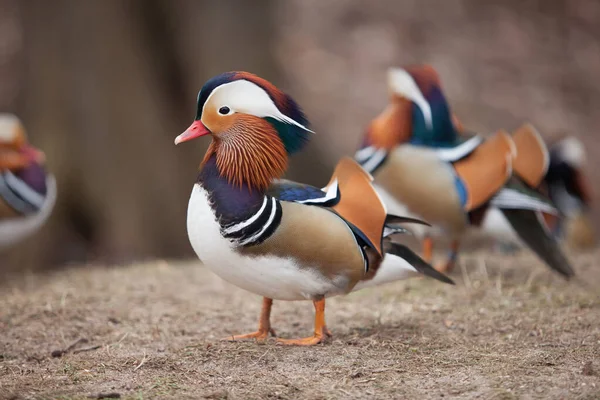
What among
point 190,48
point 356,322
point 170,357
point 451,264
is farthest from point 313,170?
point 170,357

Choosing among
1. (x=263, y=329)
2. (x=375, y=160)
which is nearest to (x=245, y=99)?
(x=263, y=329)

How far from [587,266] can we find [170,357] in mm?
3003

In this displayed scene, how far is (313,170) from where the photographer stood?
290 inches

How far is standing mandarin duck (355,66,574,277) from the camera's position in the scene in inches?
177

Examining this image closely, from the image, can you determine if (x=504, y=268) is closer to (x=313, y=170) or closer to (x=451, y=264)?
(x=451, y=264)

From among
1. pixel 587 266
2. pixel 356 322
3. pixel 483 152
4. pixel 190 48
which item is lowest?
pixel 587 266

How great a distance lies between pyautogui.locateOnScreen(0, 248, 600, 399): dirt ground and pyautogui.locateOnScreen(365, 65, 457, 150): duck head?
2.75 feet

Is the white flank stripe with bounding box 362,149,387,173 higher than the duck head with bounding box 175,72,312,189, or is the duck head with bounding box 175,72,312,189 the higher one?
the duck head with bounding box 175,72,312,189

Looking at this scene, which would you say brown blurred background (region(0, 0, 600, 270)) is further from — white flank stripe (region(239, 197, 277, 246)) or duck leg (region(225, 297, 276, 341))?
white flank stripe (region(239, 197, 277, 246))

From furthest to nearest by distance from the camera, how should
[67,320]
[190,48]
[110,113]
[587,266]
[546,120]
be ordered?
[546,120], [190,48], [110,113], [587,266], [67,320]

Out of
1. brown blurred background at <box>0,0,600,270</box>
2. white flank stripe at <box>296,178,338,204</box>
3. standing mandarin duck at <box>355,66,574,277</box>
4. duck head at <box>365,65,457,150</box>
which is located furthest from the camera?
brown blurred background at <box>0,0,600,270</box>

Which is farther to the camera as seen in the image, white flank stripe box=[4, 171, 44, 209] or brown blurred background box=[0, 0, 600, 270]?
brown blurred background box=[0, 0, 600, 270]

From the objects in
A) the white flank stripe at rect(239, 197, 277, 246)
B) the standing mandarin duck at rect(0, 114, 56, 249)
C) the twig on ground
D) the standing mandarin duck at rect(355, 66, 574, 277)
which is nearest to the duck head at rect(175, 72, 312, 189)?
the white flank stripe at rect(239, 197, 277, 246)

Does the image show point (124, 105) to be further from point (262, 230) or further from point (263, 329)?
point (262, 230)
